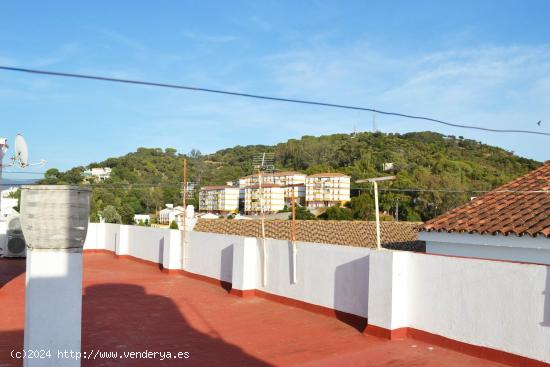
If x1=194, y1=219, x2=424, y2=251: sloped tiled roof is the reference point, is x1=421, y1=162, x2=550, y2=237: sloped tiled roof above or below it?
above

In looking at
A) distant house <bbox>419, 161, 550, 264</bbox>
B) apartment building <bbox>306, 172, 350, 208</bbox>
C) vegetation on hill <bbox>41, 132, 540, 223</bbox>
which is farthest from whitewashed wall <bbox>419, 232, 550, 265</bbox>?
apartment building <bbox>306, 172, 350, 208</bbox>

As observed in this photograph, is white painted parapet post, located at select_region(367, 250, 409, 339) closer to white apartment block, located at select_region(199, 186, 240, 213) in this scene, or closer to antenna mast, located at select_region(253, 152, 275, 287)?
antenna mast, located at select_region(253, 152, 275, 287)

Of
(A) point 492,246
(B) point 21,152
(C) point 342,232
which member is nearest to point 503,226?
(A) point 492,246

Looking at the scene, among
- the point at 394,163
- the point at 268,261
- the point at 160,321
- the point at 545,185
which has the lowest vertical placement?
the point at 160,321

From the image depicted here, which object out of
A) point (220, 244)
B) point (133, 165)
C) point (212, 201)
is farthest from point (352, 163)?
point (220, 244)

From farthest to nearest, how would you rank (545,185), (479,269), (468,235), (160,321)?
(545,185) → (468,235) → (160,321) → (479,269)

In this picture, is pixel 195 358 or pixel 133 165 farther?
pixel 133 165

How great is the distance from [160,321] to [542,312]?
6.20 m

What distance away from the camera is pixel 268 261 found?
10.8m

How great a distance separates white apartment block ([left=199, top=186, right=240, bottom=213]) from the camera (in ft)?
181

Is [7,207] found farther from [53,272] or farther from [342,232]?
[53,272]

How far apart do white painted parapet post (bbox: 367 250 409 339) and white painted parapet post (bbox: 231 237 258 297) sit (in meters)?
3.87

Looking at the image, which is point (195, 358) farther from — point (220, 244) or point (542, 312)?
point (220, 244)

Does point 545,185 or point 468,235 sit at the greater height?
point 545,185
